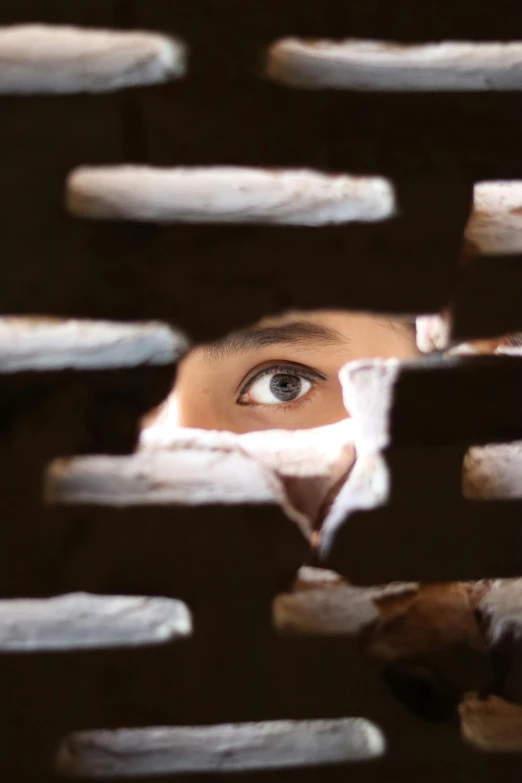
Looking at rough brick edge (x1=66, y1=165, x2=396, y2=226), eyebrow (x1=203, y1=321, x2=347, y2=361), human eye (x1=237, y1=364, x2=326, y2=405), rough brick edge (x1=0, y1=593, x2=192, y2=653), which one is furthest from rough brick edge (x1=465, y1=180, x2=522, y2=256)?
rough brick edge (x1=0, y1=593, x2=192, y2=653)

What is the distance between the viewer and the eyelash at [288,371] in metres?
0.95

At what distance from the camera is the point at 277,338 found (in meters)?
0.89

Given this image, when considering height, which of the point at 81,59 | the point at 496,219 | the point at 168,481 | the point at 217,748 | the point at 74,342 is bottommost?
the point at 217,748

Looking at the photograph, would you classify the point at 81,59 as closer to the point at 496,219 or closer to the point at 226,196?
the point at 226,196

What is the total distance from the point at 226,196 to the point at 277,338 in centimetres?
30

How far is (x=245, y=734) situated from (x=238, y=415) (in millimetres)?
401

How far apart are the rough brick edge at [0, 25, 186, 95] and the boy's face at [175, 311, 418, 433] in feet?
1.05

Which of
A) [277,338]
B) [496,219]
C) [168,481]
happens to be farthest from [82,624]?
[496,219]

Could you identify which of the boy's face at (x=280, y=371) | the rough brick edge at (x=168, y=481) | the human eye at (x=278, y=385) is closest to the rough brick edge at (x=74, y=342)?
the rough brick edge at (x=168, y=481)

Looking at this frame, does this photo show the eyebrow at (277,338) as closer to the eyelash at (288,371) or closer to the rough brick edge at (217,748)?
the eyelash at (288,371)

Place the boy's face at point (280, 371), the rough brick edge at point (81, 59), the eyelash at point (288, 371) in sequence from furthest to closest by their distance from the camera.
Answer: the eyelash at point (288, 371)
the boy's face at point (280, 371)
the rough brick edge at point (81, 59)

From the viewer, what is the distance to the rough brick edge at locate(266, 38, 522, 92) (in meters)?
0.60

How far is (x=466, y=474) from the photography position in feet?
2.23

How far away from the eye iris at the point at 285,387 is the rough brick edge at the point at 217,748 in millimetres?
429
